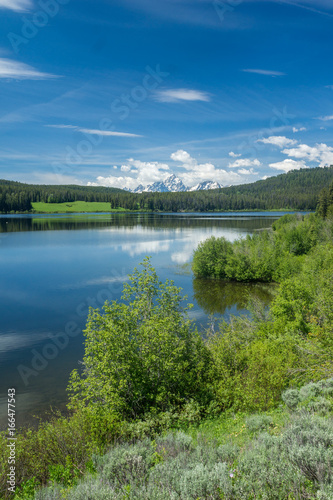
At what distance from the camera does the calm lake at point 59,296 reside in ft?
75.4

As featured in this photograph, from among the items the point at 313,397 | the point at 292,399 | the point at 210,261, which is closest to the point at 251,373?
the point at 292,399

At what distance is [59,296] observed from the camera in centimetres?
4291

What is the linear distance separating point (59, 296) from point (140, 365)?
3033 centimetres

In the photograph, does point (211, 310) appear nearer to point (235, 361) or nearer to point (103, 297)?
point (103, 297)

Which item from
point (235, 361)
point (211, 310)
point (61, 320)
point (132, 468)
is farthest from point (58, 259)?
point (132, 468)

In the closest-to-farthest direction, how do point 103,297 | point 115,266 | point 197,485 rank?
point 197,485
point 103,297
point 115,266

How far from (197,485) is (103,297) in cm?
3654

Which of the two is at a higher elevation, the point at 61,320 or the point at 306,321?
the point at 306,321

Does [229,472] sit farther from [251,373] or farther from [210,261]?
[210,261]

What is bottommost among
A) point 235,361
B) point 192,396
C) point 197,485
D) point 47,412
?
point 47,412

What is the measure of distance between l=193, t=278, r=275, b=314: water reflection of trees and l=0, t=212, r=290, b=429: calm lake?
0.42ft

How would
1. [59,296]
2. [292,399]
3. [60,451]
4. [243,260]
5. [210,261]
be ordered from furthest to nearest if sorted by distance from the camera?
[210,261], [243,260], [59,296], [292,399], [60,451]

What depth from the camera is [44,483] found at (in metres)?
10.6

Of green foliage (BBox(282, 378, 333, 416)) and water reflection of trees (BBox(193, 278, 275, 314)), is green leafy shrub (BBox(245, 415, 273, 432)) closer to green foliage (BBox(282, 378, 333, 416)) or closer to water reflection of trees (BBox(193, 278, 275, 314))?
green foliage (BBox(282, 378, 333, 416))
